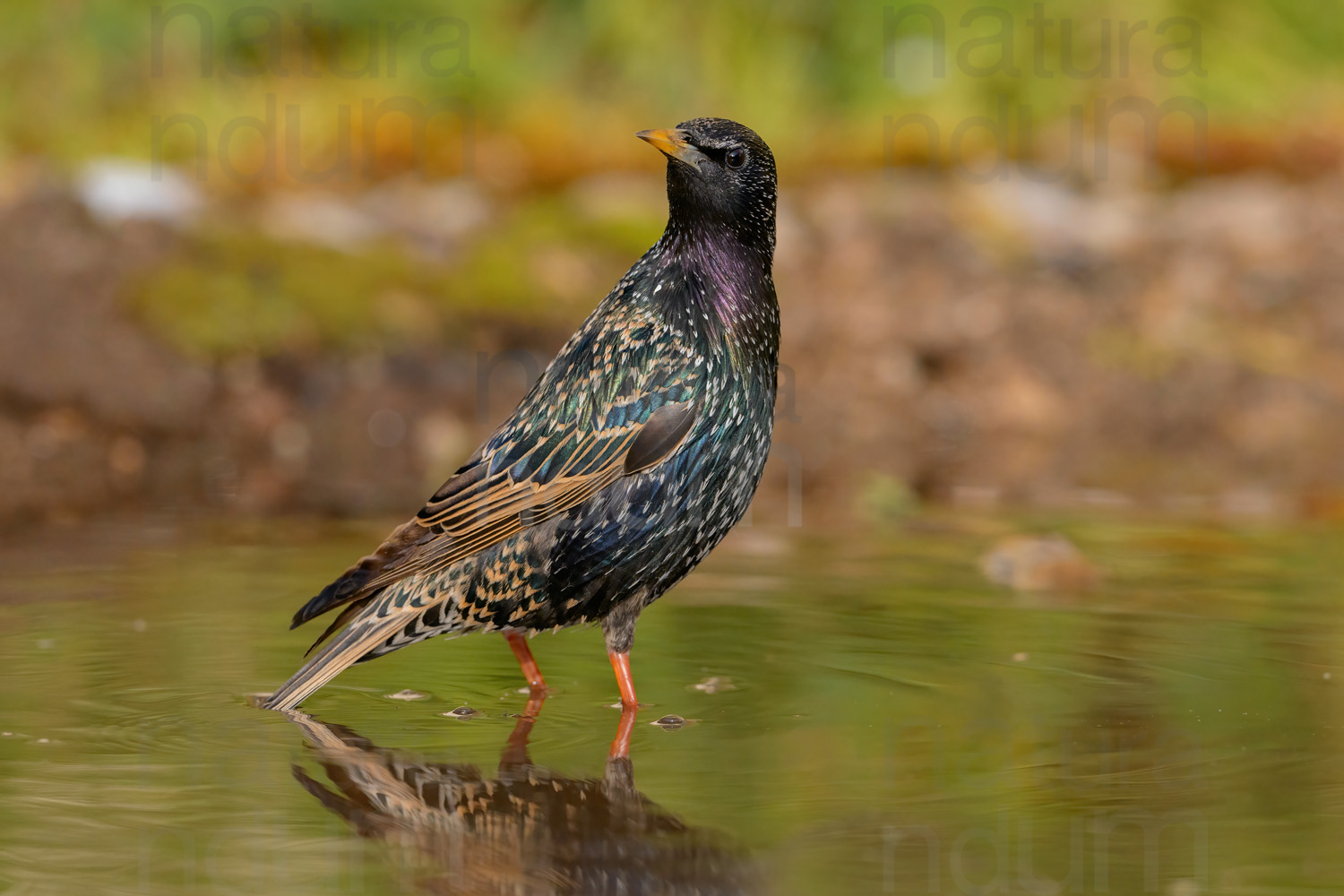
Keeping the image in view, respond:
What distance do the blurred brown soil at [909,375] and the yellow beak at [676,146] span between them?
135 inches

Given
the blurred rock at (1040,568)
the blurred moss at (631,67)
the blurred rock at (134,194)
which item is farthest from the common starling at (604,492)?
the blurred moss at (631,67)

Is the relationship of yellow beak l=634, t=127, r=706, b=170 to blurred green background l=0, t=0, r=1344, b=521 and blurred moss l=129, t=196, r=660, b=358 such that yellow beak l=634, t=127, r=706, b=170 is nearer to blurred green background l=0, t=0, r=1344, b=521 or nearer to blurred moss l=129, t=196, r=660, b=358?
blurred green background l=0, t=0, r=1344, b=521

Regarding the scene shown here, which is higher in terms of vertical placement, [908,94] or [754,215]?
[908,94]

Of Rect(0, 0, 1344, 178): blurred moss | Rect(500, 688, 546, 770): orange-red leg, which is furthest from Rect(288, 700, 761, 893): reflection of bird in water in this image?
Rect(0, 0, 1344, 178): blurred moss

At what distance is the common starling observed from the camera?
15.7 feet

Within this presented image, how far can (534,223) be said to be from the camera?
11.8m

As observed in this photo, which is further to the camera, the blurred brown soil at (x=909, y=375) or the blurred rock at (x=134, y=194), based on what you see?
the blurred rock at (x=134, y=194)

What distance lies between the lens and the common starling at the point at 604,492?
479cm

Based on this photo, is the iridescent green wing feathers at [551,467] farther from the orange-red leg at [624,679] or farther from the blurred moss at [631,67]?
the blurred moss at [631,67]

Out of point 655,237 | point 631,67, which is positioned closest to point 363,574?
point 655,237

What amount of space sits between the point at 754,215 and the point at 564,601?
1.26 meters

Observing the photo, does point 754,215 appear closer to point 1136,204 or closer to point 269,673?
point 269,673

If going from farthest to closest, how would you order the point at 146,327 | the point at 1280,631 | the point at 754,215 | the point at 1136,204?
the point at 1136,204
the point at 146,327
the point at 1280,631
the point at 754,215

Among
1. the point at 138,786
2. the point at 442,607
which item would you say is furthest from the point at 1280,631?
the point at 138,786
